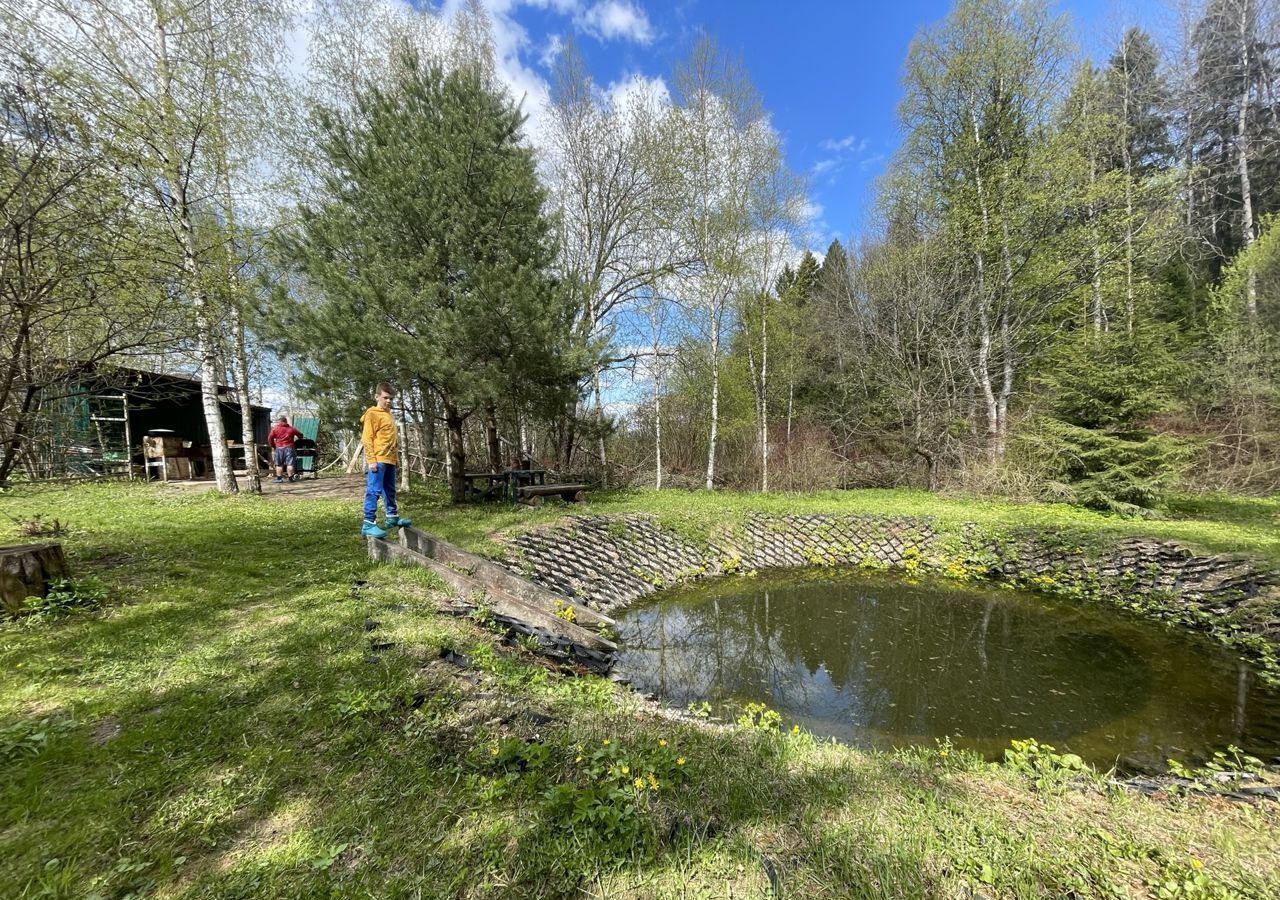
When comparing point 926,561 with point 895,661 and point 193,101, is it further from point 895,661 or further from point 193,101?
point 193,101

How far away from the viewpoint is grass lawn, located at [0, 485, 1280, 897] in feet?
5.27

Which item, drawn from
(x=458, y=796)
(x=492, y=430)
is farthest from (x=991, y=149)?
(x=458, y=796)

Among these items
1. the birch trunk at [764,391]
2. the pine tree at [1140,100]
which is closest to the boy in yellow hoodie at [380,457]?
the birch trunk at [764,391]

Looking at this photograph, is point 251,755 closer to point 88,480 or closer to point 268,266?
point 268,266

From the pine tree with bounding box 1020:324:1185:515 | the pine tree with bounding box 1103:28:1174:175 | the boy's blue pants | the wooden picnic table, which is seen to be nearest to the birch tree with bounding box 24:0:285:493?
the boy's blue pants

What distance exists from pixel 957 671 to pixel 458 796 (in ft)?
17.6

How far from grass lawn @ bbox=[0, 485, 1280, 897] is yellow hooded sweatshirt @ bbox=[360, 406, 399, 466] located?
2202 mm

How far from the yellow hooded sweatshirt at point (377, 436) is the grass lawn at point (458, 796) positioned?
2202mm

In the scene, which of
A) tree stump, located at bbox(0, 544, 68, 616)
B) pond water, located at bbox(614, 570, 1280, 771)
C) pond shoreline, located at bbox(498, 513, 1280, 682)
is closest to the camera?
tree stump, located at bbox(0, 544, 68, 616)

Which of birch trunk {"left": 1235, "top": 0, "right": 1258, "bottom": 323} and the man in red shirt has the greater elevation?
birch trunk {"left": 1235, "top": 0, "right": 1258, "bottom": 323}

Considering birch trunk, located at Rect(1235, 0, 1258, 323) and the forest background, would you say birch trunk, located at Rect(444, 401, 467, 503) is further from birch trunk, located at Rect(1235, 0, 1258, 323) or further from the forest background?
birch trunk, located at Rect(1235, 0, 1258, 323)

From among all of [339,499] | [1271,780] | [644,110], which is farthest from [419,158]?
[1271,780]

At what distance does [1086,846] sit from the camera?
1835 millimetres

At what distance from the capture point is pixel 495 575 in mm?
4941
